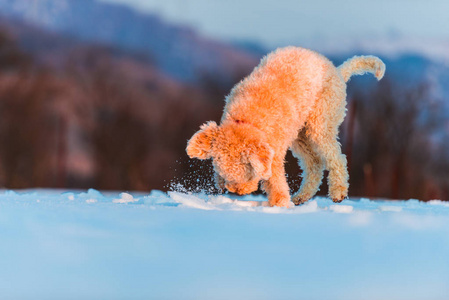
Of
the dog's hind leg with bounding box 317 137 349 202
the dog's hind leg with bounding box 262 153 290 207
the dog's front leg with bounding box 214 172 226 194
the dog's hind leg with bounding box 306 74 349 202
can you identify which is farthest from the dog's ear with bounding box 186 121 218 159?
the dog's hind leg with bounding box 317 137 349 202

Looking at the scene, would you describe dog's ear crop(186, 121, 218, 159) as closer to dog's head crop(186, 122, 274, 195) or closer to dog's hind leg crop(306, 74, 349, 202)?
dog's head crop(186, 122, 274, 195)

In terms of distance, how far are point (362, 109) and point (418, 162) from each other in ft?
11.3

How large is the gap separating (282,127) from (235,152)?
0.79 m

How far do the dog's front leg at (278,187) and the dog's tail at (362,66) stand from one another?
7.22 ft

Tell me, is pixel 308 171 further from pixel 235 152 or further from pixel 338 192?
pixel 235 152

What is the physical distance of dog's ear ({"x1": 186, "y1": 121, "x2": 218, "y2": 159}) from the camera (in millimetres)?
6520

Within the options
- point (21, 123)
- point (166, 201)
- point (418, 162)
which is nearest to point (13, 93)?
point (21, 123)

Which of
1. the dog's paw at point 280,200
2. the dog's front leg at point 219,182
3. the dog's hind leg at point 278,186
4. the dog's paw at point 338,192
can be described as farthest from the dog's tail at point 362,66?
the dog's front leg at point 219,182

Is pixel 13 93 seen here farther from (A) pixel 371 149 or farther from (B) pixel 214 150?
(B) pixel 214 150

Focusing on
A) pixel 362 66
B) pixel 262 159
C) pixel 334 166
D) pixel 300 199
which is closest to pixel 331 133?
pixel 334 166

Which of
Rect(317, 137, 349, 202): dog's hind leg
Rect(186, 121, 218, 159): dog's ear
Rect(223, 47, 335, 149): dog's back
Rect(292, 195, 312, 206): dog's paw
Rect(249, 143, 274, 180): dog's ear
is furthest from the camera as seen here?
Rect(292, 195, 312, 206): dog's paw

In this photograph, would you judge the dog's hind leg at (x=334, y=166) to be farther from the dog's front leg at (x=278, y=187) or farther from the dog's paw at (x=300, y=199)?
the dog's front leg at (x=278, y=187)

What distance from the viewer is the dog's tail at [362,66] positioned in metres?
8.11

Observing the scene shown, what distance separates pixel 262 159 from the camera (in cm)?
617
